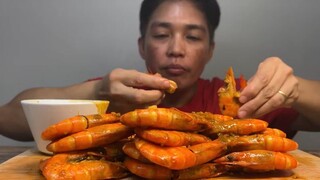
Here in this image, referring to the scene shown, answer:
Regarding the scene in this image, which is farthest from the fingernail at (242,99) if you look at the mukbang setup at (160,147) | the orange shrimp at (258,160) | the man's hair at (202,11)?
the man's hair at (202,11)

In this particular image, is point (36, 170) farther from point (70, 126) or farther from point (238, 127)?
point (238, 127)

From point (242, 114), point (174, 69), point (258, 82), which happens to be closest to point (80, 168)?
point (242, 114)

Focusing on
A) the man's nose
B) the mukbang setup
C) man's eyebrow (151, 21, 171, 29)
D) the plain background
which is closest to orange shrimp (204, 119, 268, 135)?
the mukbang setup

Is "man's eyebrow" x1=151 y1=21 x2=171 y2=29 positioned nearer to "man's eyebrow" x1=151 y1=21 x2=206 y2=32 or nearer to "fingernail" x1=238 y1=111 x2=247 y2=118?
"man's eyebrow" x1=151 y1=21 x2=206 y2=32

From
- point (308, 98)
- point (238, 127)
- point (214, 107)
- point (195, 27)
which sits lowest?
point (214, 107)

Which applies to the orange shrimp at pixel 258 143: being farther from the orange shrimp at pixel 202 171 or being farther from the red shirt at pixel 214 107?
the red shirt at pixel 214 107

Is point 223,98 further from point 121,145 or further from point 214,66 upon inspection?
point 214,66
